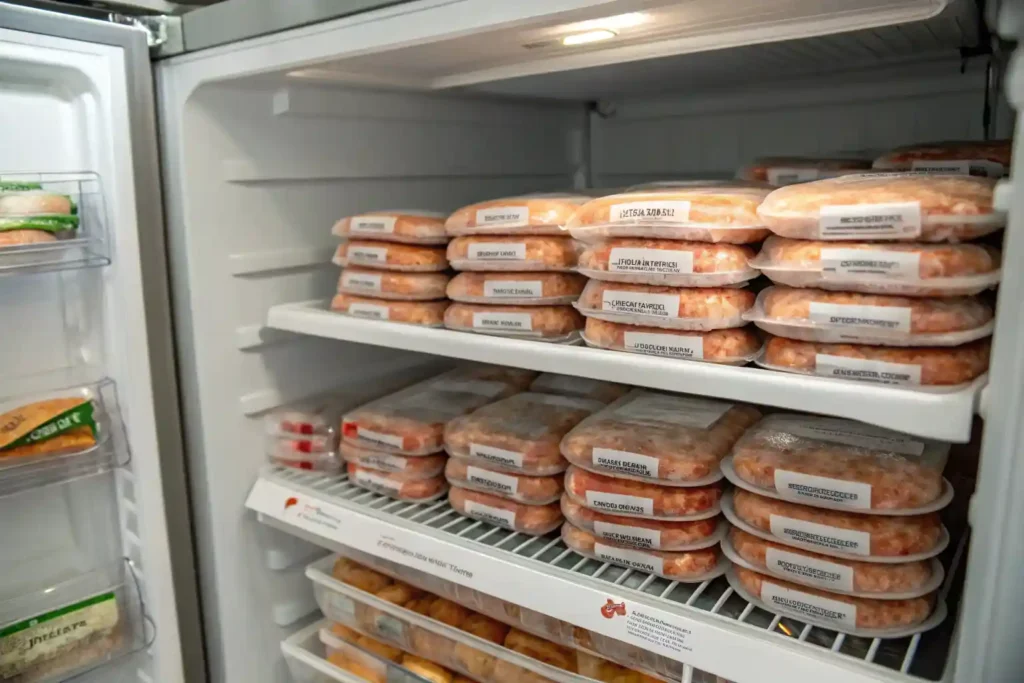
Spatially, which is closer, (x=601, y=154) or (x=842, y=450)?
(x=842, y=450)

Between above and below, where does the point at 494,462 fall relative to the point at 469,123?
below

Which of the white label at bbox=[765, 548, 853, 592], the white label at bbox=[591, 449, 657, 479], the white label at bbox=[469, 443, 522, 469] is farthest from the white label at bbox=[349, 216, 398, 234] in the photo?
the white label at bbox=[765, 548, 853, 592]

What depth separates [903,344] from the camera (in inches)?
28.3

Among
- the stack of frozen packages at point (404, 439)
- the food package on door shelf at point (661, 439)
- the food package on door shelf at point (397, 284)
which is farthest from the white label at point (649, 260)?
the stack of frozen packages at point (404, 439)

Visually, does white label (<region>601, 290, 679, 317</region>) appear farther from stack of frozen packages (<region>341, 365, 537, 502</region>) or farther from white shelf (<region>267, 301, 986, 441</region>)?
stack of frozen packages (<region>341, 365, 537, 502</region>)

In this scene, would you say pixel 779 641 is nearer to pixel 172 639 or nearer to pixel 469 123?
pixel 172 639

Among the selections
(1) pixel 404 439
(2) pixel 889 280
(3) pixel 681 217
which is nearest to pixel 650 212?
(3) pixel 681 217

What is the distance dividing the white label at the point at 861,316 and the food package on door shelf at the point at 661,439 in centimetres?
25

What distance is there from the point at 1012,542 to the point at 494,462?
61 centimetres

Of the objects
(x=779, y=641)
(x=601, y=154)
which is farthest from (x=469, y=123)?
(x=779, y=641)

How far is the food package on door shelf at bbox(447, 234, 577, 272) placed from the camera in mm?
1004

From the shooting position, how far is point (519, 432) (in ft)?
3.58

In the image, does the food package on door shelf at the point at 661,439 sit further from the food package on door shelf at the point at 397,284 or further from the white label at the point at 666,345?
the food package on door shelf at the point at 397,284

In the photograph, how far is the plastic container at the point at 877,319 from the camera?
0.71 m
